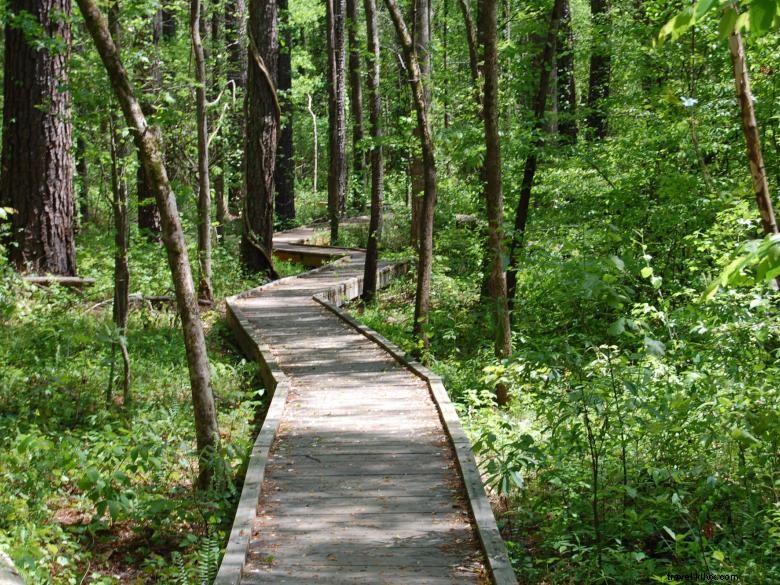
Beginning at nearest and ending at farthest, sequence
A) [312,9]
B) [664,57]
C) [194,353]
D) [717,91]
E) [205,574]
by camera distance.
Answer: [205,574] → [194,353] → [717,91] → [664,57] → [312,9]

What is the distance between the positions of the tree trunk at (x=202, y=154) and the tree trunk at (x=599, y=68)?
6.65 meters

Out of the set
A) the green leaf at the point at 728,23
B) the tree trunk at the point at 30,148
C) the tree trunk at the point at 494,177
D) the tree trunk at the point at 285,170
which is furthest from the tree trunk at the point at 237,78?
the green leaf at the point at 728,23

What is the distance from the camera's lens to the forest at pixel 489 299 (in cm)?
571

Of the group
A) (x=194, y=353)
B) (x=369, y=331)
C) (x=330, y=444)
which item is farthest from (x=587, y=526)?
(x=369, y=331)

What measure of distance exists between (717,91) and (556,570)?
334 inches

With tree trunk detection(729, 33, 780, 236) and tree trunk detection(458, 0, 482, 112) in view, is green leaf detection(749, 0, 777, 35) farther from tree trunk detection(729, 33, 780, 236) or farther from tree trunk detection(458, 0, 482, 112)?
tree trunk detection(458, 0, 482, 112)

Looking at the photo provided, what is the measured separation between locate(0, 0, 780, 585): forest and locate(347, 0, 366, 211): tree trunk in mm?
5466

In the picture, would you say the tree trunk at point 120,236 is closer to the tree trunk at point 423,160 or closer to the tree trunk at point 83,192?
the tree trunk at point 423,160

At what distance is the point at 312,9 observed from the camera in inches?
1469

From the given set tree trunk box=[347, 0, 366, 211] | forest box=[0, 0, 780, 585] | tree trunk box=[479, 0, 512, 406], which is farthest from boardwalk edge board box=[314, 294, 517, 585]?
tree trunk box=[347, 0, 366, 211]

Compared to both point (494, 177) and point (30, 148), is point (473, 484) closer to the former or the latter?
point (494, 177)

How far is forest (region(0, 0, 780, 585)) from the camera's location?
5.71 metres

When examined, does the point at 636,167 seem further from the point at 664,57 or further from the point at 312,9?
the point at 312,9

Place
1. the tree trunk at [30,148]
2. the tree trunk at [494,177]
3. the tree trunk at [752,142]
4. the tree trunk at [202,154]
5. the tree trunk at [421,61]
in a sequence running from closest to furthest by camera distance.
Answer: the tree trunk at [752,142] < the tree trunk at [494,177] < the tree trunk at [421,61] < the tree trunk at [30,148] < the tree trunk at [202,154]
